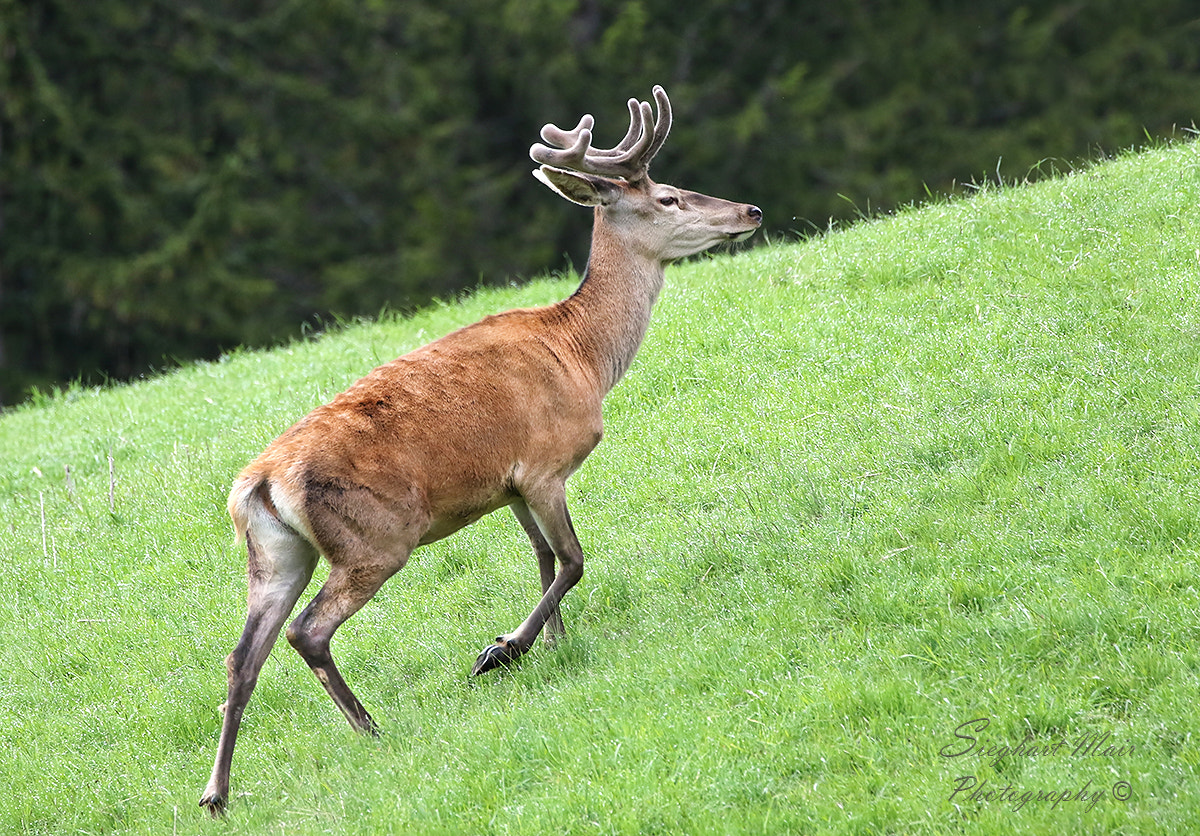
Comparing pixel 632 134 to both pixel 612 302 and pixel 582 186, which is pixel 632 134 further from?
pixel 612 302

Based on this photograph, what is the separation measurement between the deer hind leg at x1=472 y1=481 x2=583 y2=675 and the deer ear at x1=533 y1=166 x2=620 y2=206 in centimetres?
161

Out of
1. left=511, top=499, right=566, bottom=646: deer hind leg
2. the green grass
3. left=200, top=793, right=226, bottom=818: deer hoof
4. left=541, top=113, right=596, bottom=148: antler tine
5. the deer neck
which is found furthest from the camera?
left=541, top=113, right=596, bottom=148: antler tine

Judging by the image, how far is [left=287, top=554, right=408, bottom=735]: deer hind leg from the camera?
5.93 metres

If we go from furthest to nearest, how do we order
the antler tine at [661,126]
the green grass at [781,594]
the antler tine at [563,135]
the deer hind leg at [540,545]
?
the antler tine at [563,135], the antler tine at [661,126], the deer hind leg at [540,545], the green grass at [781,594]

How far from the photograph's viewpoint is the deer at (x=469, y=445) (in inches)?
235

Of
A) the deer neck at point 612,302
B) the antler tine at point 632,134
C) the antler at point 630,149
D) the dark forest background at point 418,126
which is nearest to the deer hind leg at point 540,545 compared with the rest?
the deer neck at point 612,302

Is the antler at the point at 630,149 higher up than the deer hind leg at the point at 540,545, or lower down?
higher up

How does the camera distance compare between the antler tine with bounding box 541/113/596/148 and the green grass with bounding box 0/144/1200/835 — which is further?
the antler tine with bounding box 541/113/596/148

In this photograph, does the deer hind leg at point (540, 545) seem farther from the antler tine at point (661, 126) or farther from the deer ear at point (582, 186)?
the antler tine at point (661, 126)

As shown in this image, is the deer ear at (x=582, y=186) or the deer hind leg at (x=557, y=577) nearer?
the deer hind leg at (x=557, y=577)

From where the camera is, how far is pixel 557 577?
6672mm

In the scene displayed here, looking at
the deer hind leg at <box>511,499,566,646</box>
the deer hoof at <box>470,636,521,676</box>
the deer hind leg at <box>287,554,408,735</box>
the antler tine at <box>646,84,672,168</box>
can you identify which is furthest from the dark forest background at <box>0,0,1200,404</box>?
the deer hind leg at <box>287,554,408,735</box>

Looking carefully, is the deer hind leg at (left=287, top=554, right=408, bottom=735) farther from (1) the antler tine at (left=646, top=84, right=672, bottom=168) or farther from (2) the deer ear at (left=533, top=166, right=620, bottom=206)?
(1) the antler tine at (left=646, top=84, right=672, bottom=168)

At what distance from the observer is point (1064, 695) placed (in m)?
5.13
